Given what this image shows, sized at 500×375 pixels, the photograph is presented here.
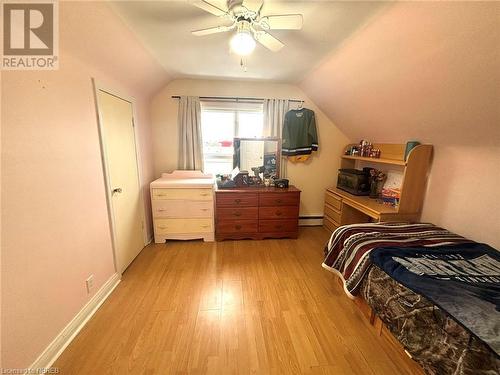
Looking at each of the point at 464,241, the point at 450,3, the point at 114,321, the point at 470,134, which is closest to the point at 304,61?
the point at 450,3

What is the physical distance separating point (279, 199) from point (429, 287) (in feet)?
6.24

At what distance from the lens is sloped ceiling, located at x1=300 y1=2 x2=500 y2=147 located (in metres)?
1.15

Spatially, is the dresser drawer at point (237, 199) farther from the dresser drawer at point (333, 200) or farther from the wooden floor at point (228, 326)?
the dresser drawer at point (333, 200)

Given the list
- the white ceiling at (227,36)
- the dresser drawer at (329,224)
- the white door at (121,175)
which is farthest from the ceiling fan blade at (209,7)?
the dresser drawer at (329,224)

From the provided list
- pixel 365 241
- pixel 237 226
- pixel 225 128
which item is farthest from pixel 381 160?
pixel 225 128

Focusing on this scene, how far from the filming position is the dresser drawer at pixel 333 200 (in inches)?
119

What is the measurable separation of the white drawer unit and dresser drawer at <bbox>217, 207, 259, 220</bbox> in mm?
142

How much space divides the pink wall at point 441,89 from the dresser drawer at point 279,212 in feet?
4.97

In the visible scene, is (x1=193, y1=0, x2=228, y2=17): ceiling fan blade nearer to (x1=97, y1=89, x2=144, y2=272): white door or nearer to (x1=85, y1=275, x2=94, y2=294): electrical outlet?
(x1=97, y1=89, x2=144, y2=272): white door

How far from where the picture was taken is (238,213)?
291 centimetres

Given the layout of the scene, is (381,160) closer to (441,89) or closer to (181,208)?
(441,89)

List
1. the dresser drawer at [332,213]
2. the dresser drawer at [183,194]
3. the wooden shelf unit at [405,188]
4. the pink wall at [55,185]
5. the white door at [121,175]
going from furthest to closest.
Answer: the dresser drawer at [332,213] < the dresser drawer at [183,194] < the wooden shelf unit at [405,188] < the white door at [121,175] < the pink wall at [55,185]

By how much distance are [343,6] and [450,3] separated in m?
0.58

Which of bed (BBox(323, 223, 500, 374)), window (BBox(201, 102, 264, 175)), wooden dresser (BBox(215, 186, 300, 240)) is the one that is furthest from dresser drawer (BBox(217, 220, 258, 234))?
bed (BBox(323, 223, 500, 374))
